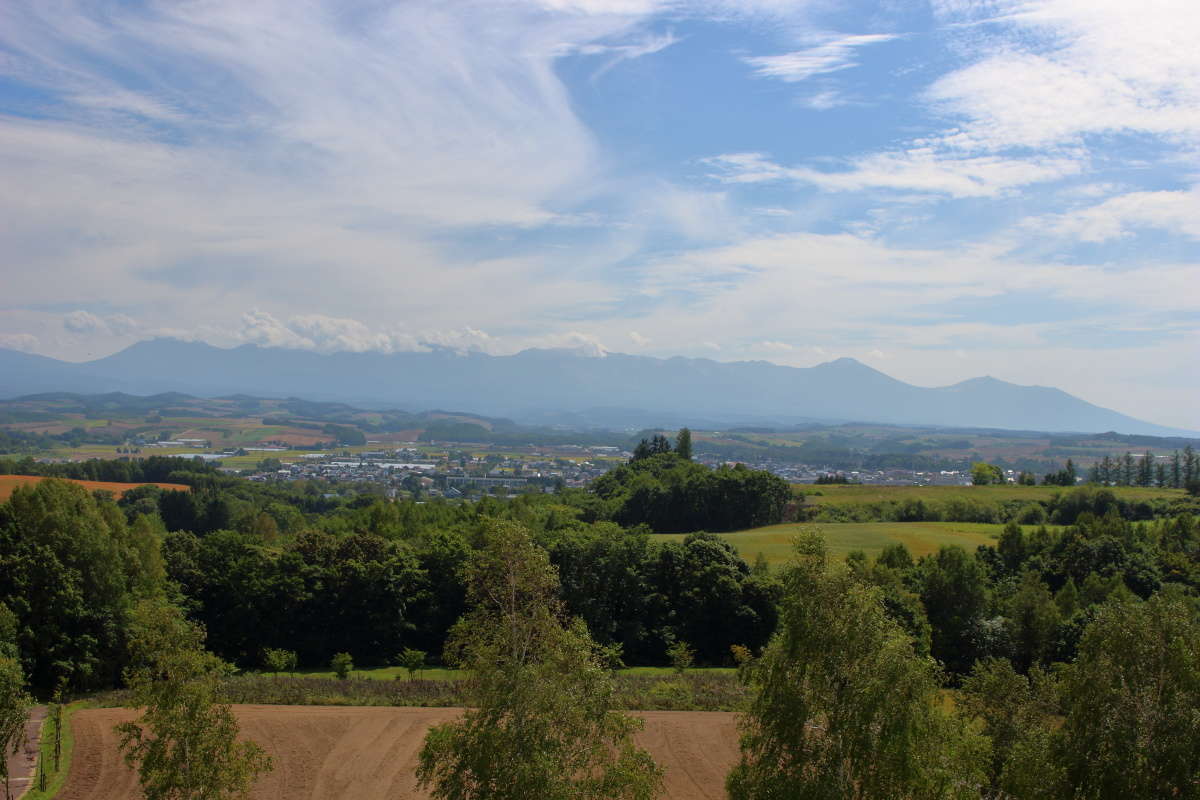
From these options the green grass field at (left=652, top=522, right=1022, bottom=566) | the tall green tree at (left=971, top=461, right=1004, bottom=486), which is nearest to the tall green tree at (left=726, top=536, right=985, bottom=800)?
the green grass field at (left=652, top=522, right=1022, bottom=566)

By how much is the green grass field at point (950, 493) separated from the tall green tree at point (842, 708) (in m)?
70.0

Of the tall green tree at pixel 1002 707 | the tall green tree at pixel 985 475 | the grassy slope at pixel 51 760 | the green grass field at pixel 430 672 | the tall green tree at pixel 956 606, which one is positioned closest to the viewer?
the tall green tree at pixel 1002 707

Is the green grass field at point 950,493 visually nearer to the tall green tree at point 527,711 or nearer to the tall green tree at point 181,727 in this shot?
the tall green tree at point 527,711

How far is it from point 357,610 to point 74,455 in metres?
136

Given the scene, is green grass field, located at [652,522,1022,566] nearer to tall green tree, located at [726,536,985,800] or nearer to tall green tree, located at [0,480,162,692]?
tall green tree, located at [0,480,162,692]

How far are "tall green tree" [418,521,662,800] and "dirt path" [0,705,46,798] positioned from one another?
49.6 feet

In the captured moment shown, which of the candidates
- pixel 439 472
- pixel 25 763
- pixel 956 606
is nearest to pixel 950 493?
pixel 956 606

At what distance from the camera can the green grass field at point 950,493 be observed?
76.4 m

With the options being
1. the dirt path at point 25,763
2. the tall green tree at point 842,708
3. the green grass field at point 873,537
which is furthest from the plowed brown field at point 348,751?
the green grass field at point 873,537

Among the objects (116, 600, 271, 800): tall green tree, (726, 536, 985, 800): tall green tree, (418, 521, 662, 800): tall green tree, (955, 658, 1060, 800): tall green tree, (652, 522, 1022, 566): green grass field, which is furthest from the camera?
(652, 522, 1022, 566): green grass field

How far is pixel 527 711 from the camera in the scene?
12102mm

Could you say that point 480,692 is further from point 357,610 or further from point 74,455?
point 74,455

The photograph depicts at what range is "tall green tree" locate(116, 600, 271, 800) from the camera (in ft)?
48.3

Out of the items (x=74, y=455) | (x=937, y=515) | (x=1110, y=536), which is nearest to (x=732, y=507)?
(x=937, y=515)
